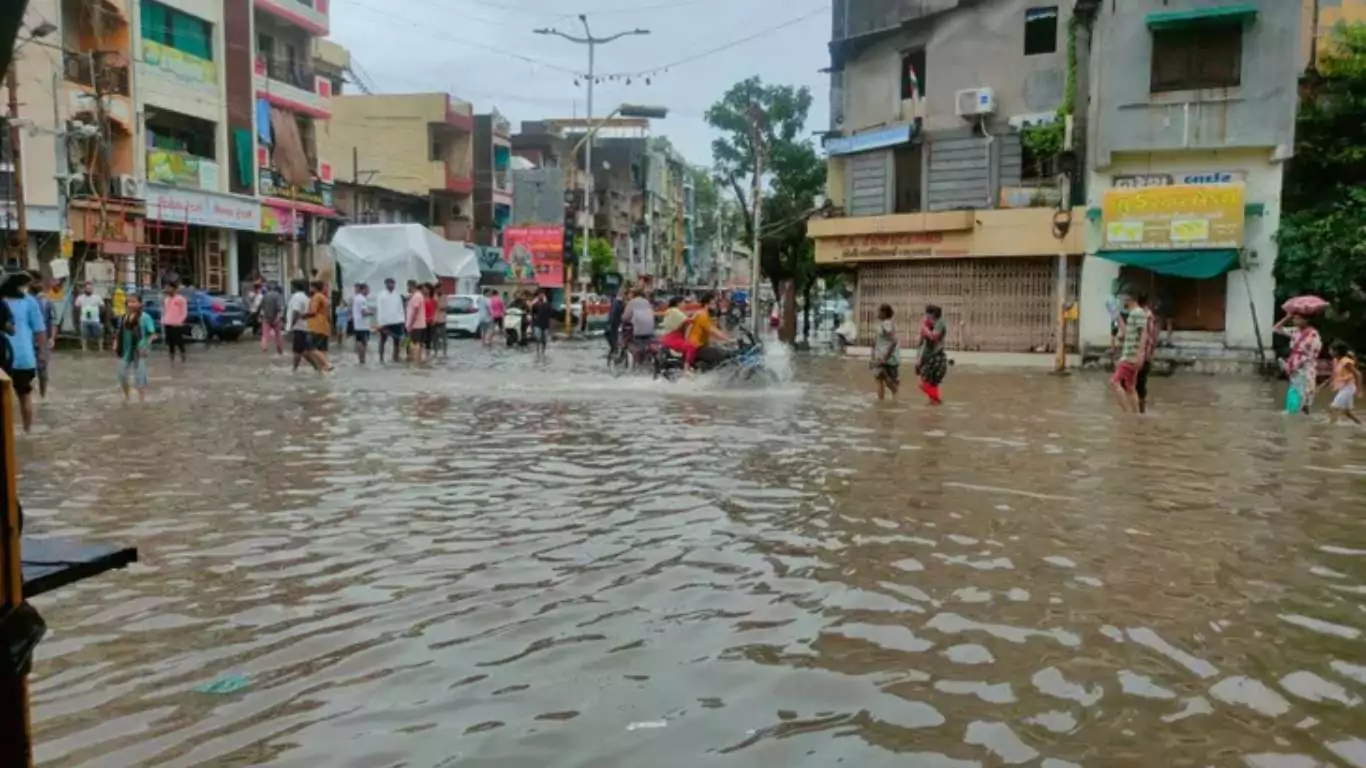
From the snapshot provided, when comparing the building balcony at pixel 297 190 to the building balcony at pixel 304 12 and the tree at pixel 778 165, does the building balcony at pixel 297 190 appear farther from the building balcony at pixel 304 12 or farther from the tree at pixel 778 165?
the tree at pixel 778 165

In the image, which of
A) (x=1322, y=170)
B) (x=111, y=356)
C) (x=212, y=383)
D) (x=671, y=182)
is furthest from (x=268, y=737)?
(x=671, y=182)

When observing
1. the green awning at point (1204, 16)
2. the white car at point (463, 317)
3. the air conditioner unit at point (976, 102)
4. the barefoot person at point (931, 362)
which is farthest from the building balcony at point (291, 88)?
the barefoot person at point (931, 362)

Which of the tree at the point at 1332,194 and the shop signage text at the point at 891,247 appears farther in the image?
the shop signage text at the point at 891,247

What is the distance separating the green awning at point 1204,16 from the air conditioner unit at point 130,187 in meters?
25.8

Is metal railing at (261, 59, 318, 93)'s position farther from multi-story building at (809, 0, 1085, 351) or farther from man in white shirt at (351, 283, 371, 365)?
multi-story building at (809, 0, 1085, 351)

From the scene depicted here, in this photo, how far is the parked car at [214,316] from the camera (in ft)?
101

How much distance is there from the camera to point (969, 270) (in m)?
29.1

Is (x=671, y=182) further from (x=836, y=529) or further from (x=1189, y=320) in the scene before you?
(x=836, y=529)

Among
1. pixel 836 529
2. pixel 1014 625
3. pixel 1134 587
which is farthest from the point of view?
pixel 836 529

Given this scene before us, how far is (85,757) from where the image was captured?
3736mm

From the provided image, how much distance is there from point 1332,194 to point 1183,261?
3408mm

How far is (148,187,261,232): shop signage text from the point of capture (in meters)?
33.7

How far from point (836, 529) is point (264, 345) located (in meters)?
22.6

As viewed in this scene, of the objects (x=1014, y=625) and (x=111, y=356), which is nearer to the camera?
(x=1014, y=625)
